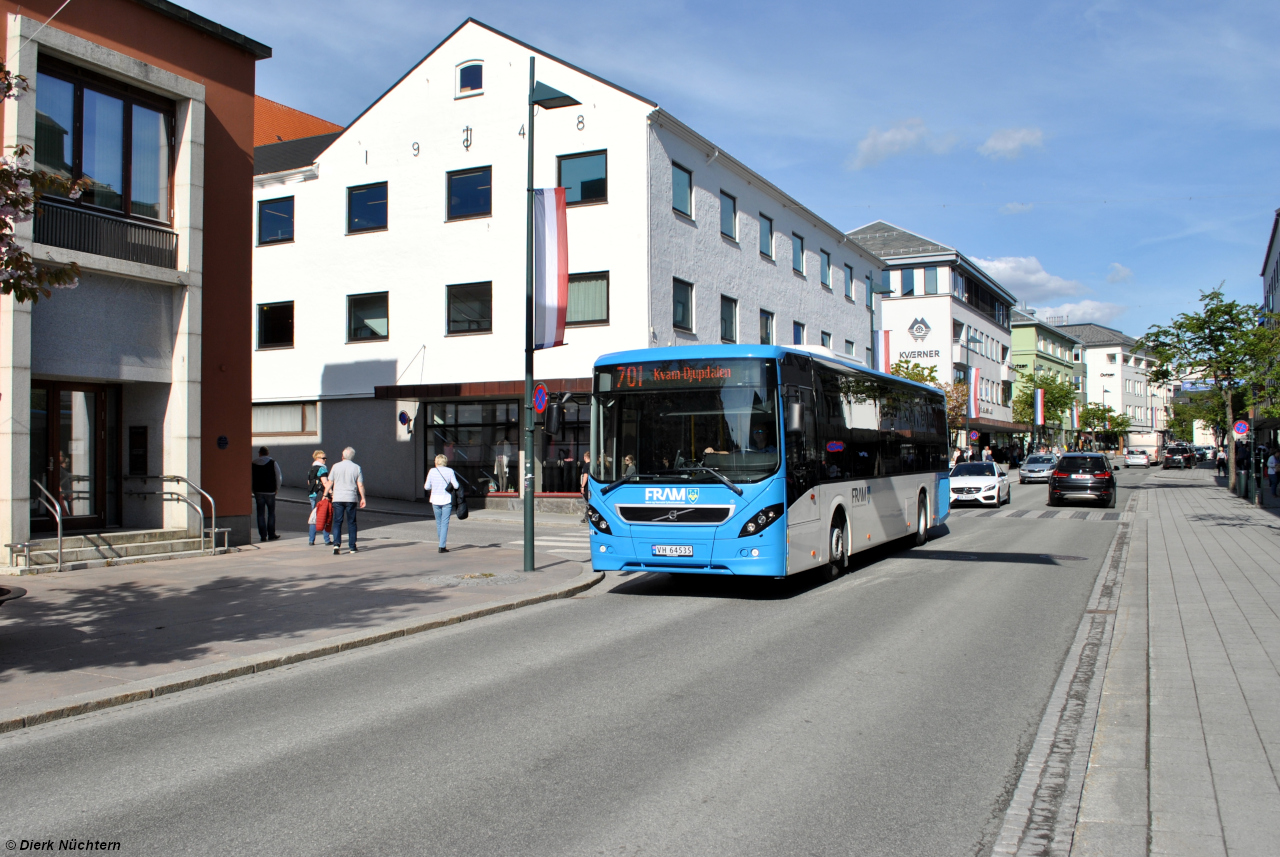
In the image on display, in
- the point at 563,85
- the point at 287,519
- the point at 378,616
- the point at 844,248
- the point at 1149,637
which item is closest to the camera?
the point at 1149,637

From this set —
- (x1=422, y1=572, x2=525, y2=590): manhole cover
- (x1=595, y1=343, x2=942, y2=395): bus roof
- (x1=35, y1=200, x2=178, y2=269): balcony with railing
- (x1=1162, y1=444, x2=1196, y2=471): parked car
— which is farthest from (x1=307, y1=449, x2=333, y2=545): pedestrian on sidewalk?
(x1=1162, y1=444, x2=1196, y2=471): parked car

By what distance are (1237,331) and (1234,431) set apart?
3.77m

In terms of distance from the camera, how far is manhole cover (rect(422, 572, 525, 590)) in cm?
1254

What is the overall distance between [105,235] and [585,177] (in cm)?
1428

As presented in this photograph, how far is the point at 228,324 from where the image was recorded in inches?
663

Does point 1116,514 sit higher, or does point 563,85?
point 563,85

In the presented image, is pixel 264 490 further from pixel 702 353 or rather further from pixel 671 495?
pixel 702 353

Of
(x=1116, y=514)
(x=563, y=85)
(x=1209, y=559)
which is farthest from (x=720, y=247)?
(x=1209, y=559)

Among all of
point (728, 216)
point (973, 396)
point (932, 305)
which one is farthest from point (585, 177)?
point (932, 305)

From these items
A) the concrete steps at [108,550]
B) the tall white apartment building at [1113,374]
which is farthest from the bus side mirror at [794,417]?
the tall white apartment building at [1113,374]

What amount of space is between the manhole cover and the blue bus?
1.51m

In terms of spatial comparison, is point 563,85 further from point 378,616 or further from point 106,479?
point 378,616

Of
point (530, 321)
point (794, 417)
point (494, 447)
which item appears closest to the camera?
point (794, 417)

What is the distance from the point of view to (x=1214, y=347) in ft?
106
